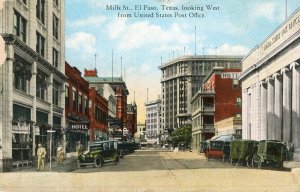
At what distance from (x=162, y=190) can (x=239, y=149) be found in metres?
17.1

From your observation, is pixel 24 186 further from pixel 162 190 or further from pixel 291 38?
pixel 291 38

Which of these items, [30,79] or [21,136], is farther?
[30,79]

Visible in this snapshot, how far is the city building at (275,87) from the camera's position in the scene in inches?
1722

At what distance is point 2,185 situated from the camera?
899 inches

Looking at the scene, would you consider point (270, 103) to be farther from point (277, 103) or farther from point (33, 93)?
point (33, 93)

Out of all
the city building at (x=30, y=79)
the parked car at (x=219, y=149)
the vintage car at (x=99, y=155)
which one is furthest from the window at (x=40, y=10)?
the parked car at (x=219, y=149)

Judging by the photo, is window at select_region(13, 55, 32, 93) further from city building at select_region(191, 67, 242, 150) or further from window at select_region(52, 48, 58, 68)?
city building at select_region(191, 67, 242, 150)

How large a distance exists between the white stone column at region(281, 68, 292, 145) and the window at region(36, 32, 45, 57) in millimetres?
21004

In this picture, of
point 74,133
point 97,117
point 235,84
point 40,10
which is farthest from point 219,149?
point 235,84

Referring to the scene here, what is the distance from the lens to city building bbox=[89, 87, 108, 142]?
4838 cm

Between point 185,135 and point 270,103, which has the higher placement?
point 270,103

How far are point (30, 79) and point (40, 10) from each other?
202 inches

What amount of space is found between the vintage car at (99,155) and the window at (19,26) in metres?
7.71

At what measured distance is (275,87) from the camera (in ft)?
166
